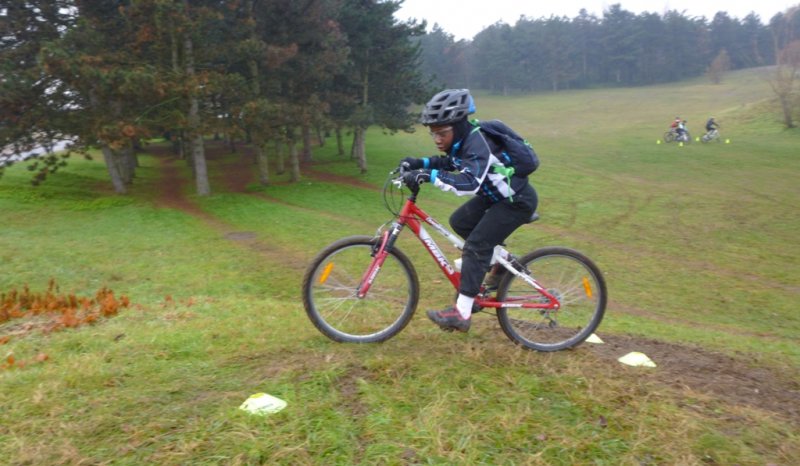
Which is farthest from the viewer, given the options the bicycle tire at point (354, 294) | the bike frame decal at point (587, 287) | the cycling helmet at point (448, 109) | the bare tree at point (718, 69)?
the bare tree at point (718, 69)

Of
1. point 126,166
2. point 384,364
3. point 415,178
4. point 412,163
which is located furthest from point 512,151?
point 126,166

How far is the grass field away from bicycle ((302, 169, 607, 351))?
0.91 ft

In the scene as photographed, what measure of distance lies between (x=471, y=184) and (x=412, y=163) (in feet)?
2.92

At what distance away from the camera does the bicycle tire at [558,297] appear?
4973mm

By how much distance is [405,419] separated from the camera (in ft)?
11.1

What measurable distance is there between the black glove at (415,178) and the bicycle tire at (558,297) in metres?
1.24

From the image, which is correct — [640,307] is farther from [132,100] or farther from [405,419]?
[132,100]

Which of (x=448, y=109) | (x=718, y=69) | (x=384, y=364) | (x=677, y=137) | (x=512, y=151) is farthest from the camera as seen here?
(x=718, y=69)

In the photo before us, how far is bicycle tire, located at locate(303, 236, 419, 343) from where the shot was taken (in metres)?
4.78

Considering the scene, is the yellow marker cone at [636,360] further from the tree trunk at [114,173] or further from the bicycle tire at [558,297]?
the tree trunk at [114,173]

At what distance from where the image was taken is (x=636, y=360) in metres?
4.97

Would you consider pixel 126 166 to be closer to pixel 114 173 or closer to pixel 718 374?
pixel 114 173

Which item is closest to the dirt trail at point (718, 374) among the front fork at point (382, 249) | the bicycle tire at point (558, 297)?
the bicycle tire at point (558, 297)

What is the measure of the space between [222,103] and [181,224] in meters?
7.65
